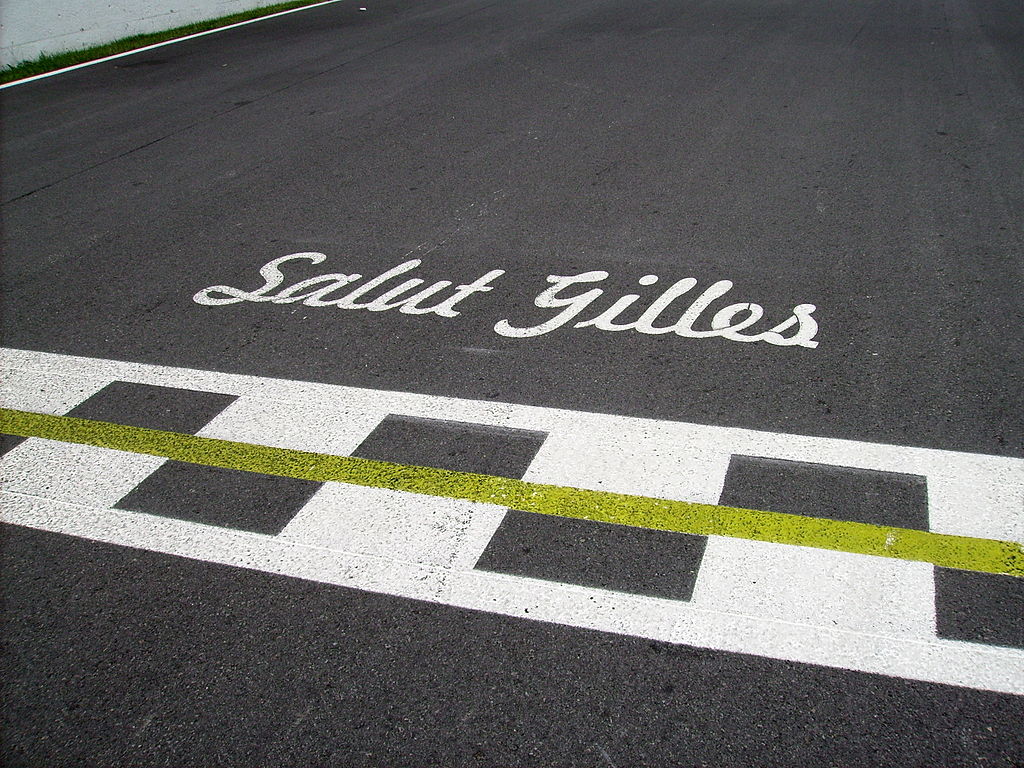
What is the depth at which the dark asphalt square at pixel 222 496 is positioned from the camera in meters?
3.71

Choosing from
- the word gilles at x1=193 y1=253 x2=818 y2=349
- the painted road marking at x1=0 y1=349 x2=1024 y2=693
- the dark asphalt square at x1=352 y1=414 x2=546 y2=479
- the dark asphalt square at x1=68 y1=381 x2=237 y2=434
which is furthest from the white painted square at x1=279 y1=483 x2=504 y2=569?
the word gilles at x1=193 y1=253 x2=818 y2=349

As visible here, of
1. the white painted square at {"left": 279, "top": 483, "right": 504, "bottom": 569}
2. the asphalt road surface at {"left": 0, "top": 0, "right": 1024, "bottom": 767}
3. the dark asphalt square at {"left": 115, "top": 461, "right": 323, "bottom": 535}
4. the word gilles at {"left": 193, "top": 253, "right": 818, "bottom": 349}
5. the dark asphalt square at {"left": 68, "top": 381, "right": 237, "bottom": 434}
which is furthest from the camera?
the word gilles at {"left": 193, "top": 253, "right": 818, "bottom": 349}

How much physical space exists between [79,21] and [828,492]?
47.6ft

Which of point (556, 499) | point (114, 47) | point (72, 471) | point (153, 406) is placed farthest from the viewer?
point (114, 47)

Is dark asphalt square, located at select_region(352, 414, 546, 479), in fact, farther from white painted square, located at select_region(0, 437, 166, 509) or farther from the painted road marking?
white painted square, located at select_region(0, 437, 166, 509)

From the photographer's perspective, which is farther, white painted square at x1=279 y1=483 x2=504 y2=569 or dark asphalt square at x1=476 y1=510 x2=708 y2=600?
white painted square at x1=279 y1=483 x2=504 y2=569

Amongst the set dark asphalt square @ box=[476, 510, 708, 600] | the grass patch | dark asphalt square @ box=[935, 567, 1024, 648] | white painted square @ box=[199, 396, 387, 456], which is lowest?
dark asphalt square @ box=[935, 567, 1024, 648]

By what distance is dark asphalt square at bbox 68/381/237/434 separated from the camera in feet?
14.6

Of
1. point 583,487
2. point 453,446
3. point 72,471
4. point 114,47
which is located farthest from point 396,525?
point 114,47

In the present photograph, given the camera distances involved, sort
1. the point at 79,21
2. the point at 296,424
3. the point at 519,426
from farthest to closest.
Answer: the point at 79,21 → the point at 296,424 → the point at 519,426

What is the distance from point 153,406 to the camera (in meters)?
4.59

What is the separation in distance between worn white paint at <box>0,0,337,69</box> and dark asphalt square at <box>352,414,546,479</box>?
11.1m

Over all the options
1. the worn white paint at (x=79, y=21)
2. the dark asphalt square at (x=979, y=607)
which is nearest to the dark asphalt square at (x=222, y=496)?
the dark asphalt square at (x=979, y=607)

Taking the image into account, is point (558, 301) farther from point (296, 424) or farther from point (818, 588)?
point (818, 588)
